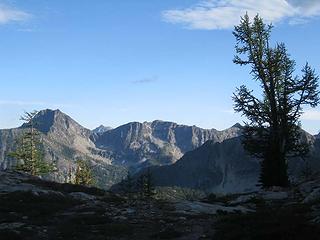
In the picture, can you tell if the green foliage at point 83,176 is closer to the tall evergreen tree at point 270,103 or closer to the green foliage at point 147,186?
the green foliage at point 147,186

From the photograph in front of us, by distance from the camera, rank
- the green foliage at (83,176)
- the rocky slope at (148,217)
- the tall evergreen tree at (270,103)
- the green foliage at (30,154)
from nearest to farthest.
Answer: the rocky slope at (148,217)
the tall evergreen tree at (270,103)
the green foliage at (30,154)
the green foliage at (83,176)

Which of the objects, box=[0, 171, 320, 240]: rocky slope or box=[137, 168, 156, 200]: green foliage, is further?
box=[137, 168, 156, 200]: green foliage

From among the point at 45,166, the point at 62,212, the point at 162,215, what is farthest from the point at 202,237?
the point at 45,166

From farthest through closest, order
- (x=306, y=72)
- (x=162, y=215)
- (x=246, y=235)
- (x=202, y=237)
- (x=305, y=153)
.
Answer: (x=305, y=153) < (x=306, y=72) < (x=162, y=215) < (x=202, y=237) < (x=246, y=235)

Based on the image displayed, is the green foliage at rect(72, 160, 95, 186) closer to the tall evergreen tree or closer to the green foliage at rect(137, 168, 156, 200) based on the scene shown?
the green foliage at rect(137, 168, 156, 200)

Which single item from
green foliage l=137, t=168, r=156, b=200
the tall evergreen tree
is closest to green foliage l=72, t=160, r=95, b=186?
green foliage l=137, t=168, r=156, b=200

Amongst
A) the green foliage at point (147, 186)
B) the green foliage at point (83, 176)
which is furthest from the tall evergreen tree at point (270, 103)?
the green foliage at point (83, 176)

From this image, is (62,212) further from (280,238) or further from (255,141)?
(255,141)

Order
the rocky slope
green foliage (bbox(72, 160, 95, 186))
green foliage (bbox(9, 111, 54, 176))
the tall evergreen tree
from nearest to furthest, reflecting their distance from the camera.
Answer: the rocky slope < the tall evergreen tree < green foliage (bbox(9, 111, 54, 176)) < green foliage (bbox(72, 160, 95, 186))

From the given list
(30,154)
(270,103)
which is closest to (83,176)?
(30,154)

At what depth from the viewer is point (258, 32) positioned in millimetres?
39625

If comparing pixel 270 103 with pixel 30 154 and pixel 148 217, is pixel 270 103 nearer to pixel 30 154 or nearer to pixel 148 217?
pixel 148 217

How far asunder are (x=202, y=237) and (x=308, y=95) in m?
25.1

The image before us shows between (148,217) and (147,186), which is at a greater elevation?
(148,217)
